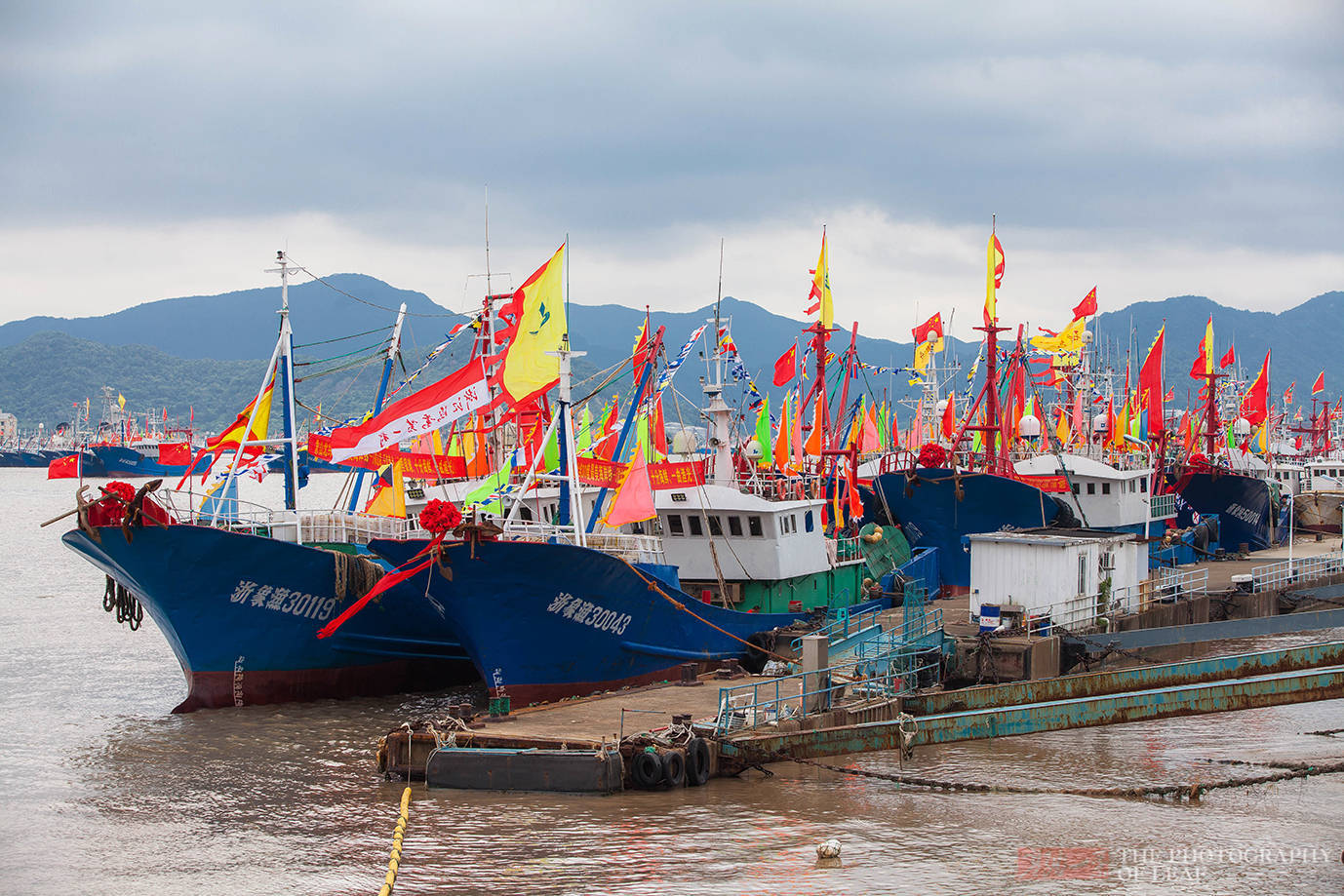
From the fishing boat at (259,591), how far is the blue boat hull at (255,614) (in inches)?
1.0

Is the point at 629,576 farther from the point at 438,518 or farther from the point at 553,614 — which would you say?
the point at 438,518

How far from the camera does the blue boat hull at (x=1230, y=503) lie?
5316 cm

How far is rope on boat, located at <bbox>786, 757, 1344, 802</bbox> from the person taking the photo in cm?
1848

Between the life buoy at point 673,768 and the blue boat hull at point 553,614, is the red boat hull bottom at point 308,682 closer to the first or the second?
the blue boat hull at point 553,614

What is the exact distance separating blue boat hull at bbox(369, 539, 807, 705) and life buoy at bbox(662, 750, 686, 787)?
5.84 m

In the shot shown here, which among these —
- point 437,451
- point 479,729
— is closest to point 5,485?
point 437,451

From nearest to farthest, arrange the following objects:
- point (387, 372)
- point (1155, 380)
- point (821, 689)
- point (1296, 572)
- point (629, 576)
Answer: point (821, 689) < point (629, 576) < point (387, 372) < point (1296, 572) < point (1155, 380)

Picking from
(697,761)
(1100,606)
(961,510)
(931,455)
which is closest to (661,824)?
(697,761)

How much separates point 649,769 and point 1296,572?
27653 millimetres

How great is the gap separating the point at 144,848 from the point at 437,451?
1859cm

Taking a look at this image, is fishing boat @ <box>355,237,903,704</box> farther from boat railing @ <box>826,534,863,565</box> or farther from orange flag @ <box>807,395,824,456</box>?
orange flag @ <box>807,395,824,456</box>

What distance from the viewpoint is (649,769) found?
1902cm

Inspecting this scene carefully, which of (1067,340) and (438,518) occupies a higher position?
(1067,340)

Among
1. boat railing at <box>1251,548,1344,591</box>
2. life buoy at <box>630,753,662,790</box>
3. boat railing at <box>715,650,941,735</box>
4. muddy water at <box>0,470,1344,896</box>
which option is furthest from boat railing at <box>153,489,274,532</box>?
boat railing at <box>1251,548,1344,591</box>
